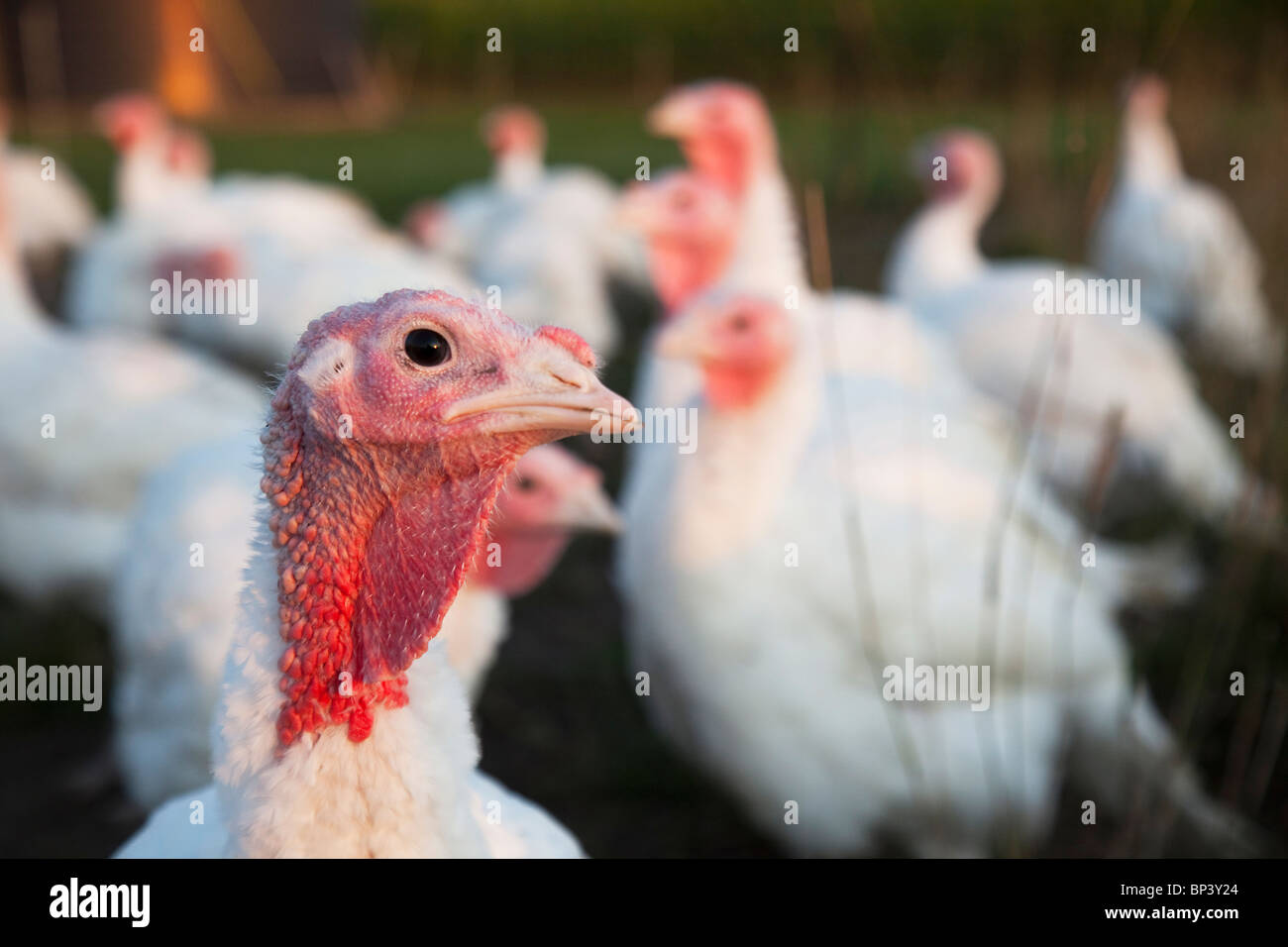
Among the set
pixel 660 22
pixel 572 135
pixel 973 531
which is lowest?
pixel 973 531

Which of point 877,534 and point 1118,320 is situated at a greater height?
point 1118,320

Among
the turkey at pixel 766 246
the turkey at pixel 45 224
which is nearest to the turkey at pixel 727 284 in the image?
the turkey at pixel 766 246

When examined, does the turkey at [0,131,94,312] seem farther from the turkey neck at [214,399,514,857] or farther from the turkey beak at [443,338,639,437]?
the turkey beak at [443,338,639,437]

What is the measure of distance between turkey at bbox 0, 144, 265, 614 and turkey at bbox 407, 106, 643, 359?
2.22 m

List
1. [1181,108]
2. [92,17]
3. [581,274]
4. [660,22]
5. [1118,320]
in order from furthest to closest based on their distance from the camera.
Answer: [660,22], [92,17], [1181,108], [581,274], [1118,320]

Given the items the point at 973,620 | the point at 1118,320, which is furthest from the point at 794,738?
the point at 1118,320

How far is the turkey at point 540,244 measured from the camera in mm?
7094

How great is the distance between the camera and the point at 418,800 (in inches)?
60.9

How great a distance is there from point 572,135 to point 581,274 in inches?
405

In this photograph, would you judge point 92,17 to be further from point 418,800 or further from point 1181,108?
point 418,800

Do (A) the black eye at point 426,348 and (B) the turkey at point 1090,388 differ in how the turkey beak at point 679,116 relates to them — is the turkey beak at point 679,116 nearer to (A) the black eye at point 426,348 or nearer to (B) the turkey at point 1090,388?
(B) the turkey at point 1090,388

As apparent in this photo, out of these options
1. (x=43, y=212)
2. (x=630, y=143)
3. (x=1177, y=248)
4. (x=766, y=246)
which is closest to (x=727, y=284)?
(x=766, y=246)

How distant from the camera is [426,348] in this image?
59.1 inches

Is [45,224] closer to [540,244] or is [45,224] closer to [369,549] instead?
[540,244]
